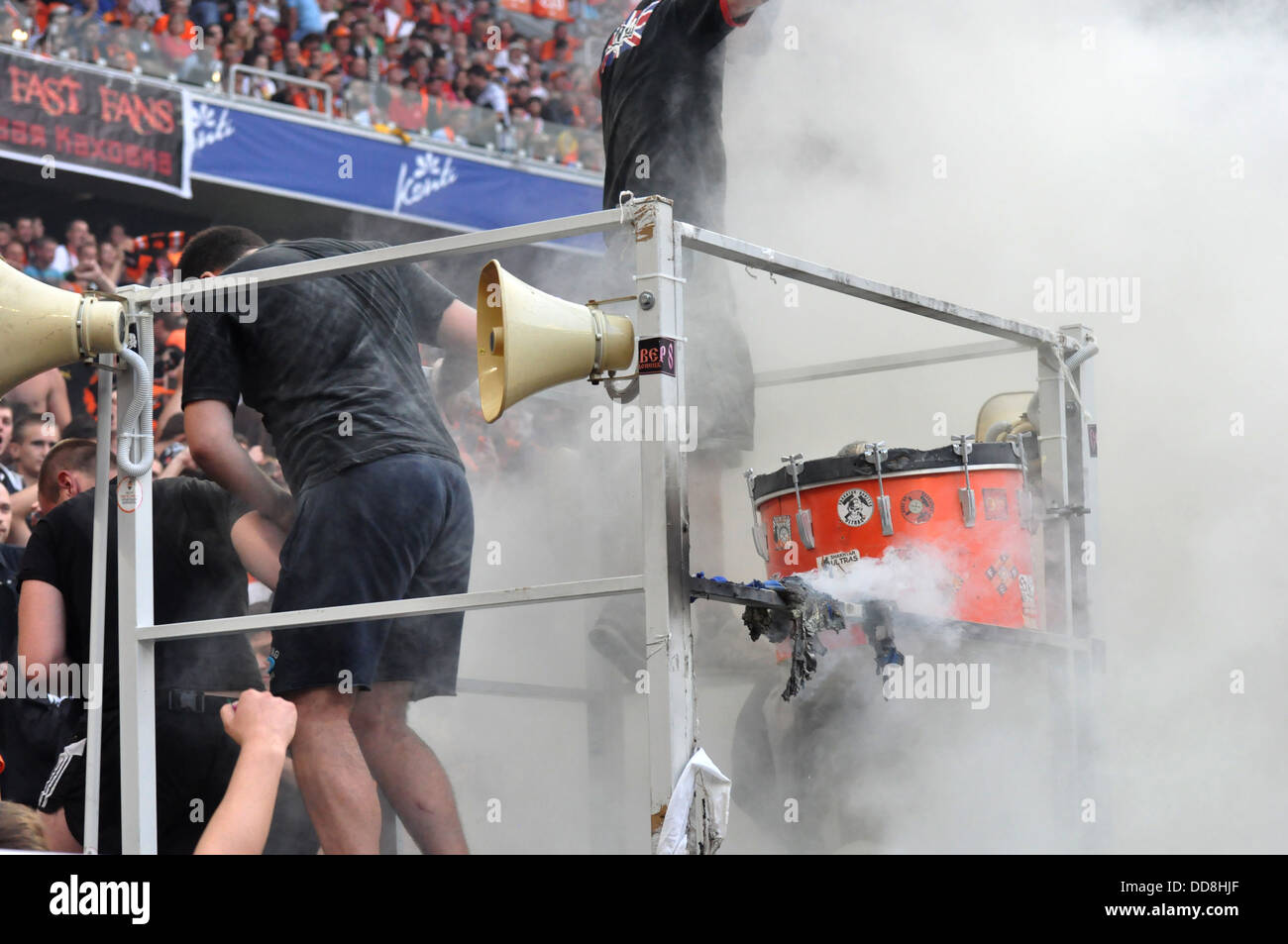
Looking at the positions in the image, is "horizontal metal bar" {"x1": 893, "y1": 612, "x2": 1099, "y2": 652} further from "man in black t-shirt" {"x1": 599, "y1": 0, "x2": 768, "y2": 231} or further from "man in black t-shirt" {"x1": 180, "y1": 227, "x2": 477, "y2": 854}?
"man in black t-shirt" {"x1": 599, "y1": 0, "x2": 768, "y2": 231}

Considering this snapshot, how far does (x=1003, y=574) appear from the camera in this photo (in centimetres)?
382

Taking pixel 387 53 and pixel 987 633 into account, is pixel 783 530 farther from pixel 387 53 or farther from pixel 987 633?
pixel 387 53

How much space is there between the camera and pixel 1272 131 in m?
5.18

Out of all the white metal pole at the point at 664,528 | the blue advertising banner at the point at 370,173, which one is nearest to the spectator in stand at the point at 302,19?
the blue advertising banner at the point at 370,173

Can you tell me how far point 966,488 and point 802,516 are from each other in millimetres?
403

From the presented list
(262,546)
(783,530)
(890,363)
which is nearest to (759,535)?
(783,530)

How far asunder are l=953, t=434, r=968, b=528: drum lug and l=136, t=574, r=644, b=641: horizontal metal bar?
48.2 inches

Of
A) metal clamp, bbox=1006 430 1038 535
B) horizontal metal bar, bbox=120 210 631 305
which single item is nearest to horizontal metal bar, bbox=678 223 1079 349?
horizontal metal bar, bbox=120 210 631 305

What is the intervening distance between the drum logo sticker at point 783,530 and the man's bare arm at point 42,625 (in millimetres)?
1793

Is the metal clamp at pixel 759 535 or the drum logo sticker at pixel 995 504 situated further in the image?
the metal clamp at pixel 759 535

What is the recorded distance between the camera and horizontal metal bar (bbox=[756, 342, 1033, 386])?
14.1 ft

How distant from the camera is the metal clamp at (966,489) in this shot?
375 cm

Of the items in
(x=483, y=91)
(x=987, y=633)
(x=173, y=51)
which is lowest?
(x=987, y=633)

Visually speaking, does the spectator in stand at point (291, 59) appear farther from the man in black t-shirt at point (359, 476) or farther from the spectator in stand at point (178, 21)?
the man in black t-shirt at point (359, 476)
